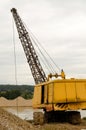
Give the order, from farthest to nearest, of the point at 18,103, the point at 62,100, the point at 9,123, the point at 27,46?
the point at 18,103
the point at 27,46
the point at 62,100
the point at 9,123

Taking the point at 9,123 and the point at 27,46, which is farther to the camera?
the point at 27,46

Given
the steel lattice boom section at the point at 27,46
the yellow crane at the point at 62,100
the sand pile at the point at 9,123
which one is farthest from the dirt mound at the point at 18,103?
the sand pile at the point at 9,123

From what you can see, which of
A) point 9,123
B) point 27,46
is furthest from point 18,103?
point 9,123

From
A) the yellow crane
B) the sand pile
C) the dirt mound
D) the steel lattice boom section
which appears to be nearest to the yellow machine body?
the yellow crane

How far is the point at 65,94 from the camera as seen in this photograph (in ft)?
75.5

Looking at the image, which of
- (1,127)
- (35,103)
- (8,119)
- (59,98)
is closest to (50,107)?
(59,98)

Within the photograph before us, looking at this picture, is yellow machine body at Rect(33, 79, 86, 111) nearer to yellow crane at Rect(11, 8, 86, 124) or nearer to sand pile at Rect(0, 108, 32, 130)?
yellow crane at Rect(11, 8, 86, 124)

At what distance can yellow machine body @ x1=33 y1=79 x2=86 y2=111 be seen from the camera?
22828 millimetres

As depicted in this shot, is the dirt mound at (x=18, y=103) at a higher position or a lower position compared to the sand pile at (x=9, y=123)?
higher

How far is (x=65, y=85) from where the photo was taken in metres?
23.0

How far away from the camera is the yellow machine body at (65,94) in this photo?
22.8 m

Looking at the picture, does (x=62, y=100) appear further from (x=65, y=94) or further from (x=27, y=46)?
(x=27, y=46)

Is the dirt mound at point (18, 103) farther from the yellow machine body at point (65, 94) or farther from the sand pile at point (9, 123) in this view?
the sand pile at point (9, 123)

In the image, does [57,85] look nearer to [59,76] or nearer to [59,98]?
[59,98]
